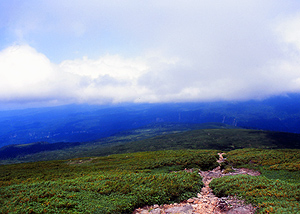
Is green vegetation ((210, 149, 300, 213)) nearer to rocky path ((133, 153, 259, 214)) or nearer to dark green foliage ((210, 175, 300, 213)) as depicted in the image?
dark green foliage ((210, 175, 300, 213))

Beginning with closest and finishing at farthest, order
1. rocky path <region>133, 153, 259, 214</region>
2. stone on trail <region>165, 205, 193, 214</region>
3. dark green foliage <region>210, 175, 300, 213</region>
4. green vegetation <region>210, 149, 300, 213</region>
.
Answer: dark green foliage <region>210, 175, 300, 213</region> → green vegetation <region>210, 149, 300, 213</region> → rocky path <region>133, 153, 259, 214</region> → stone on trail <region>165, 205, 193, 214</region>

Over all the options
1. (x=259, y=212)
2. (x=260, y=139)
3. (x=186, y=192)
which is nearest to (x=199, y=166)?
(x=186, y=192)

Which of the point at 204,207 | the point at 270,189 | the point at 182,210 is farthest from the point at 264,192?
the point at 182,210

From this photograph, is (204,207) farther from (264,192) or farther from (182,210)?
(264,192)

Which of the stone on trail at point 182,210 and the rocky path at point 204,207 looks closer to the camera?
the rocky path at point 204,207

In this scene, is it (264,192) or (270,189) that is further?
(270,189)

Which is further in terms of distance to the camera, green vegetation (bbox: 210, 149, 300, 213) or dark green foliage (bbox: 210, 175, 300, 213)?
green vegetation (bbox: 210, 149, 300, 213)

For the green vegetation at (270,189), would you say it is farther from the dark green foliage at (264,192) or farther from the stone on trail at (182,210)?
the stone on trail at (182,210)

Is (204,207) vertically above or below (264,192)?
below

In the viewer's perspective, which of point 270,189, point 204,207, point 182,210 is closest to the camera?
point 182,210

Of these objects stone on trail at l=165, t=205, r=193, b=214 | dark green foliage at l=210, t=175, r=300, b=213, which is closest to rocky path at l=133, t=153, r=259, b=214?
stone on trail at l=165, t=205, r=193, b=214

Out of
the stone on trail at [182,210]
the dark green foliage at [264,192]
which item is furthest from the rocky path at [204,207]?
the dark green foliage at [264,192]

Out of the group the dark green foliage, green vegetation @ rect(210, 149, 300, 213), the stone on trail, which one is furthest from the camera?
the stone on trail

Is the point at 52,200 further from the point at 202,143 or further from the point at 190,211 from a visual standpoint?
the point at 202,143
